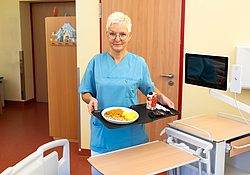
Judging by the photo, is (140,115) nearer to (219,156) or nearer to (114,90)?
(114,90)

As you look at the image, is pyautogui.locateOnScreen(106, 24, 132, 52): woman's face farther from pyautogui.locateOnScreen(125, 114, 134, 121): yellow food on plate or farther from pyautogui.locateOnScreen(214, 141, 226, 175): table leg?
pyautogui.locateOnScreen(214, 141, 226, 175): table leg

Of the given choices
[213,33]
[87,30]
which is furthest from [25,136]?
[213,33]

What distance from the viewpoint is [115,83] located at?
182 cm

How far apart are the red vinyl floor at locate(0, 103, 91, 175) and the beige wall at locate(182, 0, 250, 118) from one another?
1441mm

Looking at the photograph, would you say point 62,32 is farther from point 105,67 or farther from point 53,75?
point 105,67

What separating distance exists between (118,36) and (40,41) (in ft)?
14.5

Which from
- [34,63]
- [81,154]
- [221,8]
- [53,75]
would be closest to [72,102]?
[53,75]

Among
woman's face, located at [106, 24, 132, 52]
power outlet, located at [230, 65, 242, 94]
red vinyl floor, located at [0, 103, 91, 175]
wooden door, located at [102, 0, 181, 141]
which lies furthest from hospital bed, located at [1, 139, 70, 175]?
wooden door, located at [102, 0, 181, 141]

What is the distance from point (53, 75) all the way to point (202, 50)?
2.03 m

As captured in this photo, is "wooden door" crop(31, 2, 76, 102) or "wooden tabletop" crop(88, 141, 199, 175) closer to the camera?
"wooden tabletop" crop(88, 141, 199, 175)

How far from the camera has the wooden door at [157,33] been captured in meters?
2.80

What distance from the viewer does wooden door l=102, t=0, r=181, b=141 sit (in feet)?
9.18

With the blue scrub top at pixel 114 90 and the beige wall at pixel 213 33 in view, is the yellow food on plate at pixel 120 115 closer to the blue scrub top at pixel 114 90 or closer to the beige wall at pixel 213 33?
the blue scrub top at pixel 114 90

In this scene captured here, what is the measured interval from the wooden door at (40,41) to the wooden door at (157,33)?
2.81m
